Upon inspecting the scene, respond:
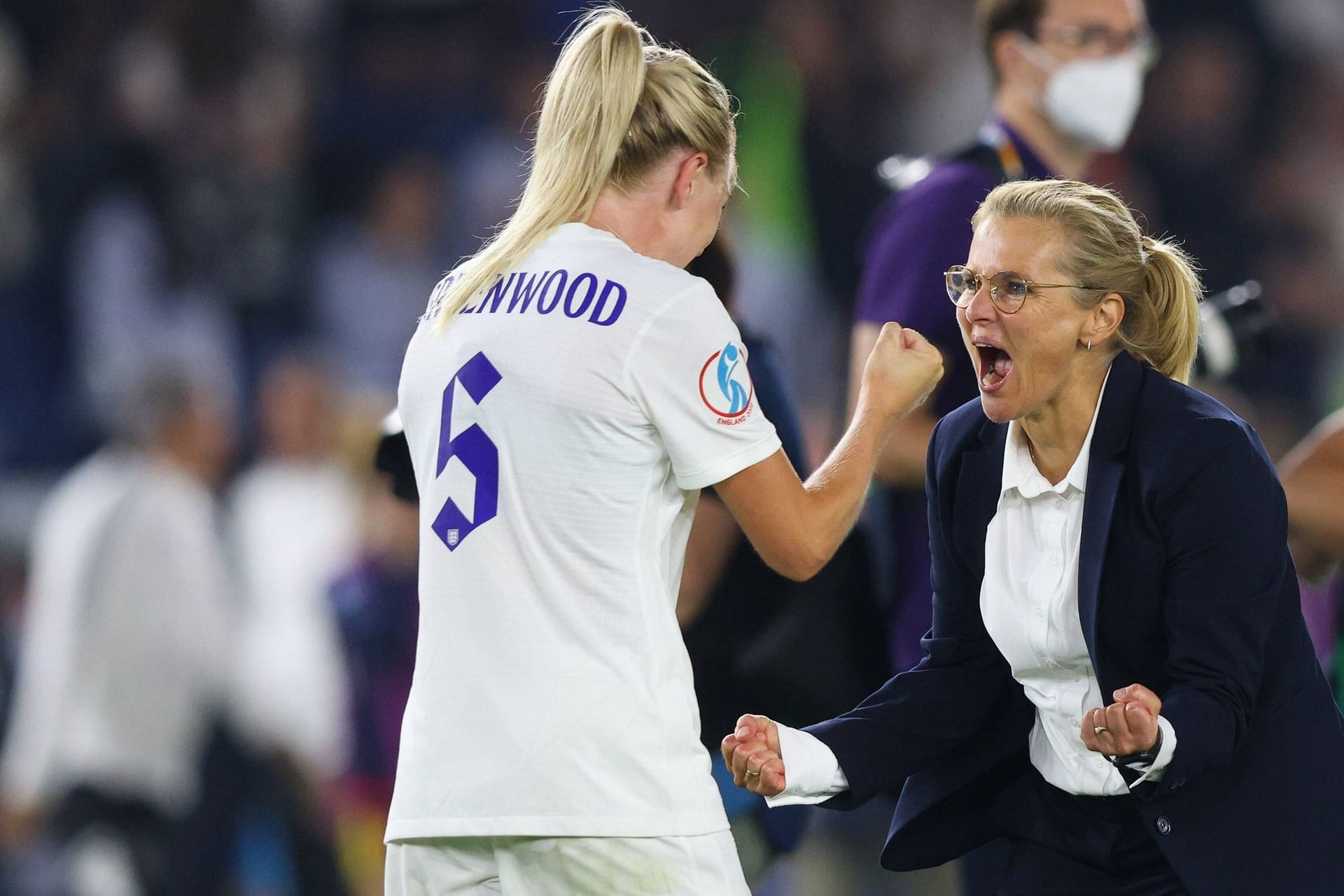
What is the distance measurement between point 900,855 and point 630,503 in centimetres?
79

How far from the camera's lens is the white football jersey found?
2283 millimetres

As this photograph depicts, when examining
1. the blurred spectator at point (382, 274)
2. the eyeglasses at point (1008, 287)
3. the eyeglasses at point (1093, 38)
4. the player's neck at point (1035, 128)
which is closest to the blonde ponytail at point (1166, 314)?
the eyeglasses at point (1008, 287)

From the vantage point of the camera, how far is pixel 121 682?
644cm

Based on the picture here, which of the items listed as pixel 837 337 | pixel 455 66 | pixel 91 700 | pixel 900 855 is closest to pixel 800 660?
pixel 900 855

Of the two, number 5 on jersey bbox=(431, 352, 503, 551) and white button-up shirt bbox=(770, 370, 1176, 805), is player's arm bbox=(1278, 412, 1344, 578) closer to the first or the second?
white button-up shirt bbox=(770, 370, 1176, 805)

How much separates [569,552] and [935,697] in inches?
27.4

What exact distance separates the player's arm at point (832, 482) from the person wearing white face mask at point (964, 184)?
81 cm

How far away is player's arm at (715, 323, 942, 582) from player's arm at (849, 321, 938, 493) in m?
0.92

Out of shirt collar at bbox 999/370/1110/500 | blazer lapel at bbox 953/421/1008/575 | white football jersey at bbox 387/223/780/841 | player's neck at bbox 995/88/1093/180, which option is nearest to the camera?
white football jersey at bbox 387/223/780/841

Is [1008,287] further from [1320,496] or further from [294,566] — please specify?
[294,566]

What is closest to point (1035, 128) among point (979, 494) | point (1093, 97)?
point (1093, 97)

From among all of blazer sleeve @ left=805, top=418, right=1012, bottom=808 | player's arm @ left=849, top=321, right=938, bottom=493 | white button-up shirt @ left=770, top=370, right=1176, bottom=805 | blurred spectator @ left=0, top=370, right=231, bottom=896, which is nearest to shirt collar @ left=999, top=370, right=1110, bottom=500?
white button-up shirt @ left=770, top=370, right=1176, bottom=805

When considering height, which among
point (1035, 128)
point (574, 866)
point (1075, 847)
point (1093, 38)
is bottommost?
point (1075, 847)

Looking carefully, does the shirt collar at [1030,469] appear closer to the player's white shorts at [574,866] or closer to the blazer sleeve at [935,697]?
the blazer sleeve at [935,697]
